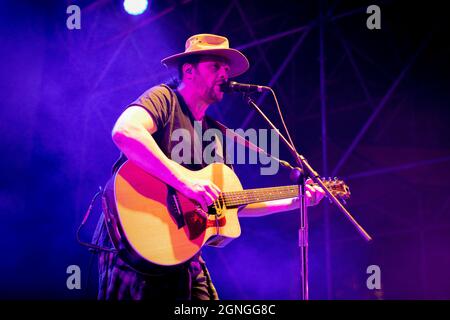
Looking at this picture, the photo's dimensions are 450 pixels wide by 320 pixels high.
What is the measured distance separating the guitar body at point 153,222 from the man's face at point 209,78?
0.65m

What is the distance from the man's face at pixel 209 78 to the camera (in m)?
3.33

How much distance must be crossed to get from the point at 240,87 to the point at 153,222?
1117 mm

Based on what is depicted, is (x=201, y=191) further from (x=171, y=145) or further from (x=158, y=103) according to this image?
(x=158, y=103)

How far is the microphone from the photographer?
10.2 ft

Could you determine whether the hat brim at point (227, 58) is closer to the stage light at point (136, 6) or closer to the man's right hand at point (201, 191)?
the man's right hand at point (201, 191)

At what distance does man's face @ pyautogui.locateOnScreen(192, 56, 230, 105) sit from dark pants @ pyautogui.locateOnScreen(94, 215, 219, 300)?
3.92 feet
